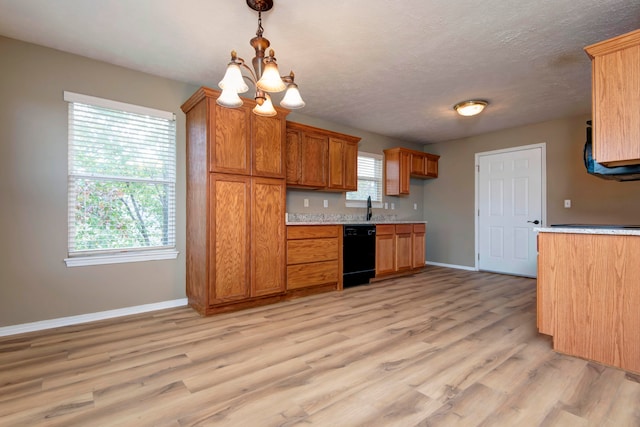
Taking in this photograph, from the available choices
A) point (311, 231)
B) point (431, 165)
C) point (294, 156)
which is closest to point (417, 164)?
point (431, 165)

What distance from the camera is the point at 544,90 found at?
3691 mm

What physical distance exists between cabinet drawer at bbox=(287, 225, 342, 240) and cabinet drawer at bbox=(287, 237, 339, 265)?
0.21 ft

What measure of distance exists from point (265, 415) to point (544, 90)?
4460 mm

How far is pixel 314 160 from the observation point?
4.43 meters

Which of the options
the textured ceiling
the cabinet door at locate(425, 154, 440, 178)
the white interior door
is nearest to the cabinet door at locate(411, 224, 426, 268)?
the white interior door

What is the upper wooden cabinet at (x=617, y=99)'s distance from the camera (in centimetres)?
199

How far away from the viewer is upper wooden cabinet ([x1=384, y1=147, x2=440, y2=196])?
18.7ft

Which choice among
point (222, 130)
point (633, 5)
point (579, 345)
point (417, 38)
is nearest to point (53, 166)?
point (222, 130)

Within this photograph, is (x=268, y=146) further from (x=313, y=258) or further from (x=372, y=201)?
(x=372, y=201)

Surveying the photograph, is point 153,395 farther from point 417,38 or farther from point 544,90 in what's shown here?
point 544,90

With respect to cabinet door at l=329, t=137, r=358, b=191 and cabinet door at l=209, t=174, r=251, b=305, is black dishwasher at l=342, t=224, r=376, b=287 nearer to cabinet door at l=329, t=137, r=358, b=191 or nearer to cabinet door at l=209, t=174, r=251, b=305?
cabinet door at l=329, t=137, r=358, b=191

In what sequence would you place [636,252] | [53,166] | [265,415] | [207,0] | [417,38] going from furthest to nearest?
[53,166], [417,38], [207,0], [636,252], [265,415]

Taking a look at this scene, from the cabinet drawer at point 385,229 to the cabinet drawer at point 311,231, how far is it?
801 millimetres

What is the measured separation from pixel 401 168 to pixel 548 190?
233cm
